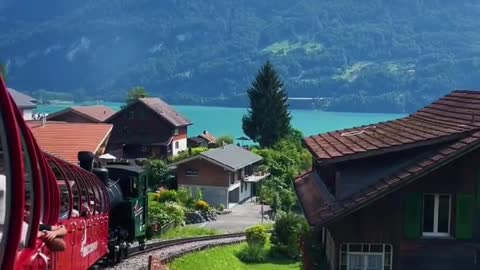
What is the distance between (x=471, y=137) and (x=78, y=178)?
9.33m

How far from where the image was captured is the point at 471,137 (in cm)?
1780

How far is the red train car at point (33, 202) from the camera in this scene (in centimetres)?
548

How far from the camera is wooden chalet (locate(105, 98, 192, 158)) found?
72.4m

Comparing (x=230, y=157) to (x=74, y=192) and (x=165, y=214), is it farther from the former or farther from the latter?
(x=74, y=192)

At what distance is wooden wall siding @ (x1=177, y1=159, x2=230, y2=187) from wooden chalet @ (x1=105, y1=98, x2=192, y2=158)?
17.2 m

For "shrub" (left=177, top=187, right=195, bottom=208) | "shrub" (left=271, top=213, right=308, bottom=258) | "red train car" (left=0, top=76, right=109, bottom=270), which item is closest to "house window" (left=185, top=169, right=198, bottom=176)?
"shrub" (left=177, top=187, right=195, bottom=208)

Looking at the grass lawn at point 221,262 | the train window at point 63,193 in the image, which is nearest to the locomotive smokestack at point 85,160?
the train window at point 63,193

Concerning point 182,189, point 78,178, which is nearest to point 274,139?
point 182,189

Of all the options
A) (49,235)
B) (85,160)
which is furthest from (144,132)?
(49,235)

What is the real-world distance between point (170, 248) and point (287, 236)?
585 centimetres

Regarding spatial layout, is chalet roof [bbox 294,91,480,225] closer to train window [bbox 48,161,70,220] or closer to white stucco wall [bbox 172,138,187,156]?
train window [bbox 48,161,70,220]

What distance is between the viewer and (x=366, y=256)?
18.0 metres

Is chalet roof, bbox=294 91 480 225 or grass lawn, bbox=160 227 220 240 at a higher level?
chalet roof, bbox=294 91 480 225

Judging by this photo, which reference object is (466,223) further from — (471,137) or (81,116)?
(81,116)
